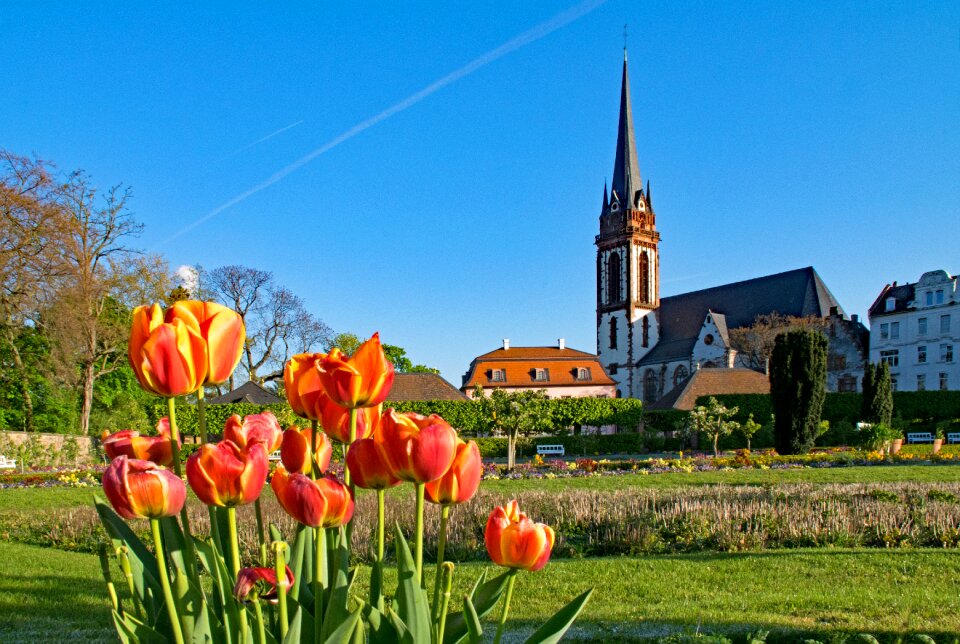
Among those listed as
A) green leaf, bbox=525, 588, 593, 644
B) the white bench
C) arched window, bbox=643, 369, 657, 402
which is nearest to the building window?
arched window, bbox=643, 369, 657, 402

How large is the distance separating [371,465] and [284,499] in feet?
0.62

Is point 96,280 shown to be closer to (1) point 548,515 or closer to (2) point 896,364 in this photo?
(1) point 548,515

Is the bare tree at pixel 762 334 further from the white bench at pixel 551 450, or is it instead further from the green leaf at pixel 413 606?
the green leaf at pixel 413 606

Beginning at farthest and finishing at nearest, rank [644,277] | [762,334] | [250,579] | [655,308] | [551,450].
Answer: [644,277], [655,308], [762,334], [551,450], [250,579]

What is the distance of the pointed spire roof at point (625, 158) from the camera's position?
68.1 metres

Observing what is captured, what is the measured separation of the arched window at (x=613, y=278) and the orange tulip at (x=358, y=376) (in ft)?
226

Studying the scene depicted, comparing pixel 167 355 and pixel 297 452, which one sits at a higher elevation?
pixel 167 355

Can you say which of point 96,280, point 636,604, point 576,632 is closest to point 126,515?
point 576,632

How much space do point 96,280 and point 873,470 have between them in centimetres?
2847

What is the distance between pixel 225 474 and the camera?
1.41 meters

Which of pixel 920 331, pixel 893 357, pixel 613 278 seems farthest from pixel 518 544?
pixel 613 278

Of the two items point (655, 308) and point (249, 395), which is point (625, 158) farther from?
point (249, 395)

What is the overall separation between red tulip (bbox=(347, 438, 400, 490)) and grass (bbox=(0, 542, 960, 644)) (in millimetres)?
4111

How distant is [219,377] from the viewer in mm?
1513
